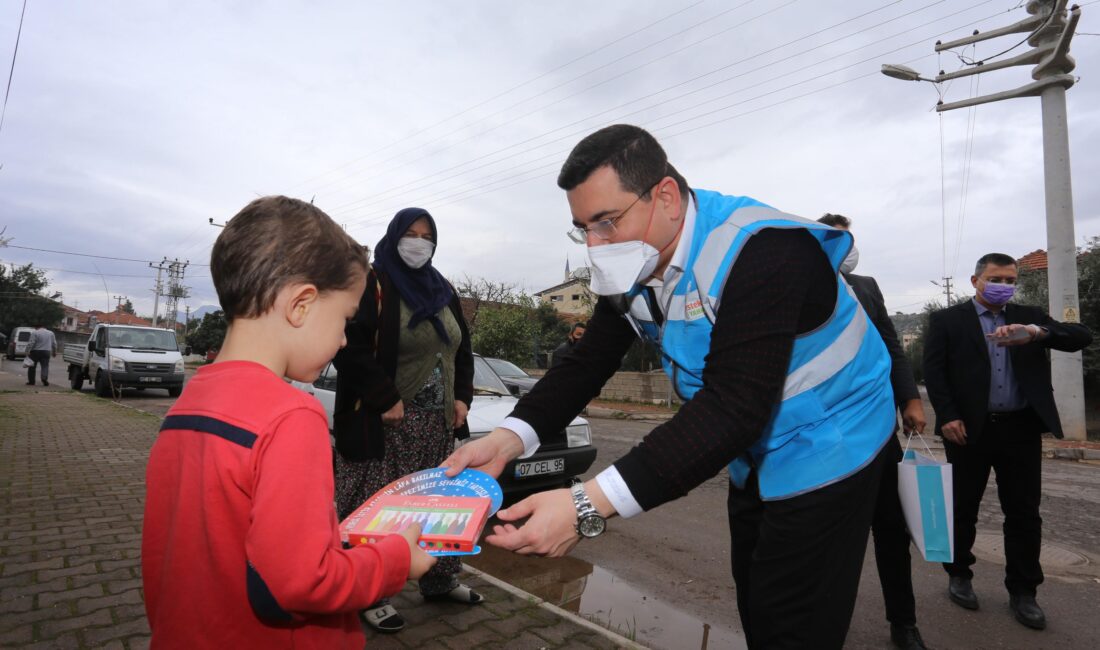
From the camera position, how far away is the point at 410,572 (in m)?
1.34

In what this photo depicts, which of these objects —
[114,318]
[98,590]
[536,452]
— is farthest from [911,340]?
[114,318]

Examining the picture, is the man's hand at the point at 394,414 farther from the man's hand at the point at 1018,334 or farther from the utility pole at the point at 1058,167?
the utility pole at the point at 1058,167

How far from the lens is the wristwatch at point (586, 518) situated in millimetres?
1457

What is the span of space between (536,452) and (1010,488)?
3367 mm

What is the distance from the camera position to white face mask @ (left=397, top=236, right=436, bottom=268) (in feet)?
10.6

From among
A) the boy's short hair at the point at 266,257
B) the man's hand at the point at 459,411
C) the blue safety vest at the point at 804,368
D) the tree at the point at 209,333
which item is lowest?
the man's hand at the point at 459,411

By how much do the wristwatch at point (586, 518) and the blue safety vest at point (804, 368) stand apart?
0.49m

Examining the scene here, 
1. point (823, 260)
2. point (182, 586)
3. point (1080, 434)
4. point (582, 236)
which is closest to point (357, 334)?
point (582, 236)

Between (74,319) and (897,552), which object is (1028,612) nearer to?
(897,552)

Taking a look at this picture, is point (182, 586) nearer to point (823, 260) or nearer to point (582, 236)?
point (582, 236)

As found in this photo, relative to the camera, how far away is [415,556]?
136cm

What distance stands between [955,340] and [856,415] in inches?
115

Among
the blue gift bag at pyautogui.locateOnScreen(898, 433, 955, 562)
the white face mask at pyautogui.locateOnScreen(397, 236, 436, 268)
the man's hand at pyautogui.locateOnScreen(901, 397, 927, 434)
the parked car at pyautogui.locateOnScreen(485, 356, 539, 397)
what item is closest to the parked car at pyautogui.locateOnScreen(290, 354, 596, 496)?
the white face mask at pyautogui.locateOnScreen(397, 236, 436, 268)

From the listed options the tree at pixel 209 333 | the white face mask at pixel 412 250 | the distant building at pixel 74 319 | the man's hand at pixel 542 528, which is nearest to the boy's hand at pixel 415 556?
the man's hand at pixel 542 528
